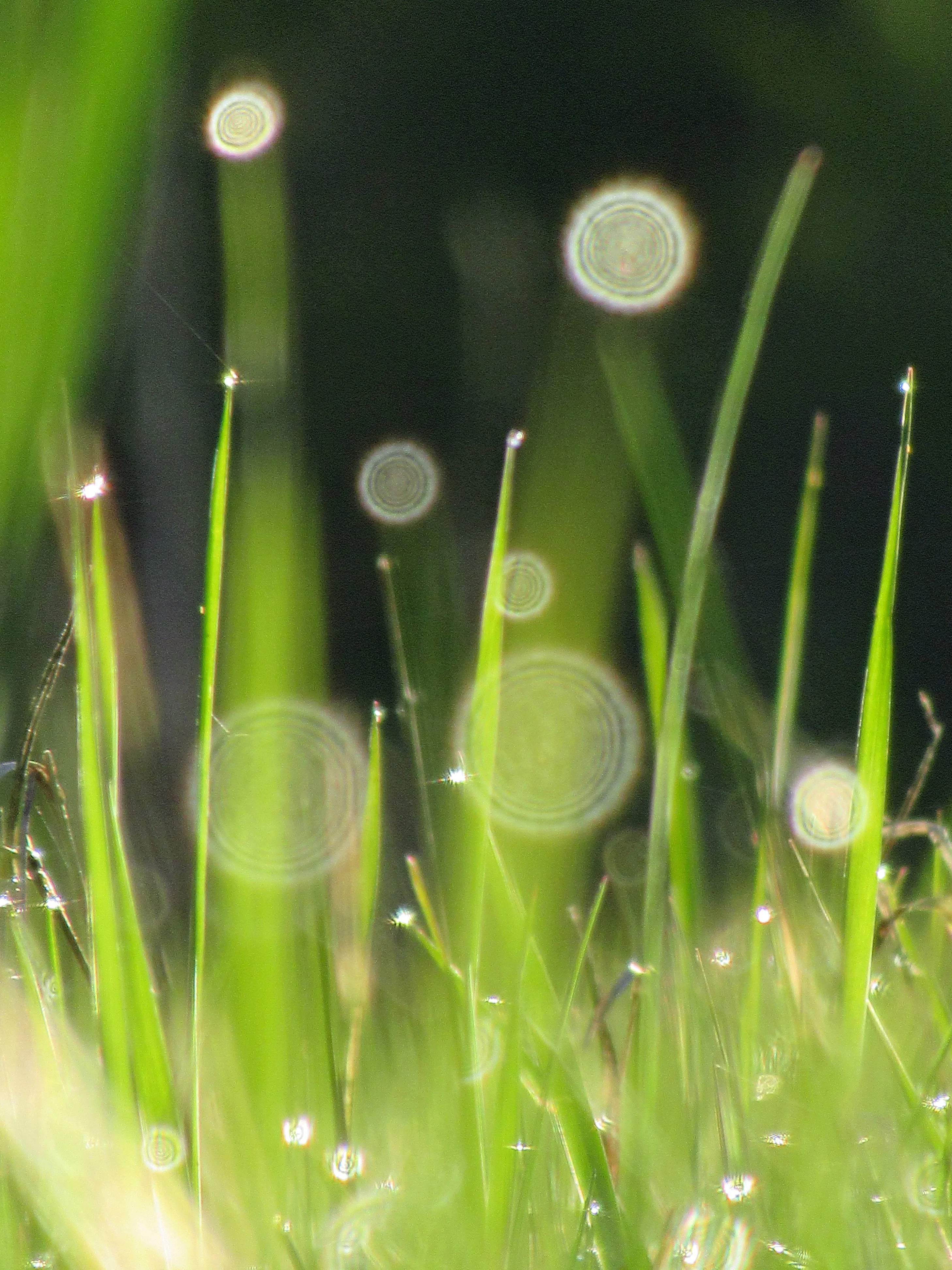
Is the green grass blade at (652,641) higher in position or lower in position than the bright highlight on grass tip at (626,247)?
lower

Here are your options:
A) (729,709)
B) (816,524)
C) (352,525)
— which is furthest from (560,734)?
(729,709)

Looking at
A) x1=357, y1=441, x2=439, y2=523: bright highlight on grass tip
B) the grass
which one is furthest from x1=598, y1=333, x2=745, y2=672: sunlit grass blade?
x1=357, y1=441, x2=439, y2=523: bright highlight on grass tip

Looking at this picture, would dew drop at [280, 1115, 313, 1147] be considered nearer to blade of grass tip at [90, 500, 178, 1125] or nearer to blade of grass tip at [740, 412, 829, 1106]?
blade of grass tip at [90, 500, 178, 1125]

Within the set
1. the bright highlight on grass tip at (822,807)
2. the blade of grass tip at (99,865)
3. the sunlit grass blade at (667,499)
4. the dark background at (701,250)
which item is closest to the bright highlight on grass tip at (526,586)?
the dark background at (701,250)

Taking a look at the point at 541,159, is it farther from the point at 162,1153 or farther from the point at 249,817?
the point at 162,1153

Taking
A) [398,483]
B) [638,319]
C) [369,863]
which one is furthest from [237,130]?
[638,319]

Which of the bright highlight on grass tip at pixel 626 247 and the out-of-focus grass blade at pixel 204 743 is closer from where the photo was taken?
the out-of-focus grass blade at pixel 204 743

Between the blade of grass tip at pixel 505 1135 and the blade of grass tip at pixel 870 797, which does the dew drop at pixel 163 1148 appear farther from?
the blade of grass tip at pixel 870 797
